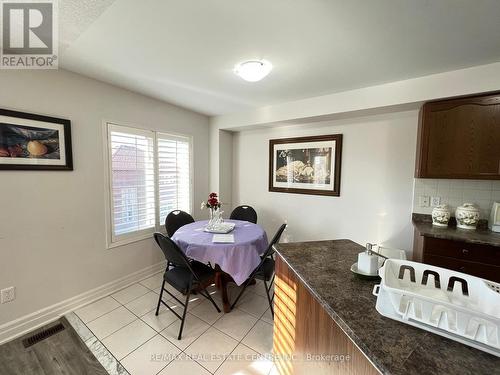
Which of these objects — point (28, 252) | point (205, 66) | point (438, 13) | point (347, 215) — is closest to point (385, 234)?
point (347, 215)

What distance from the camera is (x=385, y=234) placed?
2568 millimetres

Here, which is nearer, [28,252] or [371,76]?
[28,252]

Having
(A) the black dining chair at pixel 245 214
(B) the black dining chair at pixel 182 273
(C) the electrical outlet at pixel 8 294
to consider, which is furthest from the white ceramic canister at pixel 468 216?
(C) the electrical outlet at pixel 8 294

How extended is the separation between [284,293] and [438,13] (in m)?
1.93

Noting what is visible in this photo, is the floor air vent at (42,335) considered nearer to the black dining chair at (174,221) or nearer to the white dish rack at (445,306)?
the black dining chair at (174,221)

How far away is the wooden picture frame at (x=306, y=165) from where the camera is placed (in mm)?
2840

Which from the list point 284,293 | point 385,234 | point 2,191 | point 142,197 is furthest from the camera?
point 142,197

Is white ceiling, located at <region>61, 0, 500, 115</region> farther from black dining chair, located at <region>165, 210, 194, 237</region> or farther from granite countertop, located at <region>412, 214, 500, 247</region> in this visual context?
black dining chair, located at <region>165, 210, 194, 237</region>

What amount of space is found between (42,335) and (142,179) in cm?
169

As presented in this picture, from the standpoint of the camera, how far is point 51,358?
164 centimetres

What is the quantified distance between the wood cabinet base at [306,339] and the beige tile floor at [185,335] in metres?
0.35

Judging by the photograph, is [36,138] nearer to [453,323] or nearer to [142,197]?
[142,197]

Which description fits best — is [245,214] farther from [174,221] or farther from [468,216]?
[468,216]

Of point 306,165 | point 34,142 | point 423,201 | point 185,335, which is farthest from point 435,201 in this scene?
point 34,142
